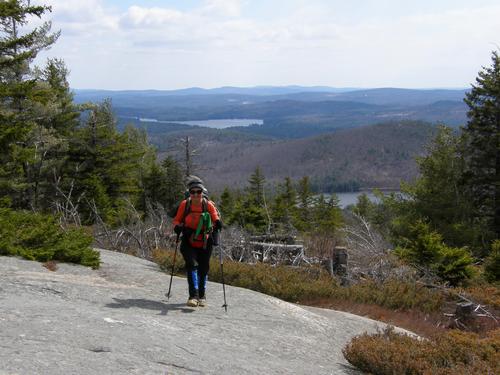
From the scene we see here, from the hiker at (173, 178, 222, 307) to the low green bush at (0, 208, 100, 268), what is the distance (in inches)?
90.5

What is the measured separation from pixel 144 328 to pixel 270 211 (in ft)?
75.3

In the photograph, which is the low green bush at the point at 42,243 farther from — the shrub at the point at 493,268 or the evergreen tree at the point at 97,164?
the evergreen tree at the point at 97,164

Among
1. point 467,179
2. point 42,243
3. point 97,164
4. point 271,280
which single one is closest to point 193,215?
point 42,243

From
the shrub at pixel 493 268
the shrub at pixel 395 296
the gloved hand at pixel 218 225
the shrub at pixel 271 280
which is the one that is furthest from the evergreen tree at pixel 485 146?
the gloved hand at pixel 218 225

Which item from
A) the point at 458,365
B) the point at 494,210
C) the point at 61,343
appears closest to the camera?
the point at 61,343

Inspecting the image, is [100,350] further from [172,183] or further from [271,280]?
[172,183]

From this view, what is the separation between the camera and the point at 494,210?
25.6 meters

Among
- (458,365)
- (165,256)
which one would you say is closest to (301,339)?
(458,365)

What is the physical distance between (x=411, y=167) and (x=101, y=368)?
620 feet

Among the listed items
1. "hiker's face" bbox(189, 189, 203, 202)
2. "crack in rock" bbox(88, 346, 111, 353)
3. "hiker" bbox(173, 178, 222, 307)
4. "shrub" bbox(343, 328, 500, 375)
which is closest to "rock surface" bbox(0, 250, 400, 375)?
"crack in rock" bbox(88, 346, 111, 353)

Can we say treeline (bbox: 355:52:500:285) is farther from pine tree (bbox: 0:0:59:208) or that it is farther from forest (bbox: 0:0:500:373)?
pine tree (bbox: 0:0:59:208)

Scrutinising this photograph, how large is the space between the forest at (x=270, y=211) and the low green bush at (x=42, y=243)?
2cm

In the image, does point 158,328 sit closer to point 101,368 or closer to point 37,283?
point 101,368

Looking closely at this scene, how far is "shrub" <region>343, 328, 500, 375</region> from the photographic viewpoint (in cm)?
614
